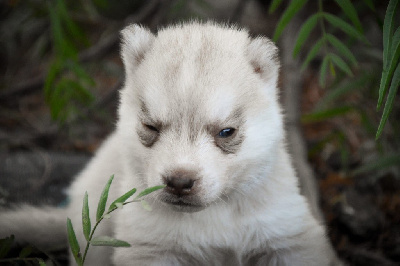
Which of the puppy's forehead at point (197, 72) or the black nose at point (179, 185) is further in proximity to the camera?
the puppy's forehead at point (197, 72)

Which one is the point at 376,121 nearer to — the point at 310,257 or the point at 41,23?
the point at 310,257

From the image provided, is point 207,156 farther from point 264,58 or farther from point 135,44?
point 135,44

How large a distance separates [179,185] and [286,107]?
90.6 inches

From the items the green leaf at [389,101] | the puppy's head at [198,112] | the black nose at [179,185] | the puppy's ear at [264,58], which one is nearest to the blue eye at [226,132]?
the puppy's head at [198,112]

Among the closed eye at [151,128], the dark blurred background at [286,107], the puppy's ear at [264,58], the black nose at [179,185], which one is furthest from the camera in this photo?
the dark blurred background at [286,107]

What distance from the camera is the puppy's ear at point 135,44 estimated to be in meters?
2.57

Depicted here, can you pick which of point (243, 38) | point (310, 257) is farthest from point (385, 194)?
point (243, 38)

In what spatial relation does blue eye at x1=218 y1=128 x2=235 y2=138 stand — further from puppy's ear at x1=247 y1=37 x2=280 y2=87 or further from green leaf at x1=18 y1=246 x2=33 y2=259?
green leaf at x1=18 y1=246 x2=33 y2=259

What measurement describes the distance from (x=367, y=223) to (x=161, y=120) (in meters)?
1.93

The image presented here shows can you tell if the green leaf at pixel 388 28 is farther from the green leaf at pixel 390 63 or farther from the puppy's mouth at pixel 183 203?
the puppy's mouth at pixel 183 203

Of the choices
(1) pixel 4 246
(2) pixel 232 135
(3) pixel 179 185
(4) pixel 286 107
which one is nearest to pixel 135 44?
(2) pixel 232 135

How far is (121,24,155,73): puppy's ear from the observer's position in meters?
2.57

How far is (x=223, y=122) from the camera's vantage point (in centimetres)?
221

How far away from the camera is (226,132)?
2.25 metres
